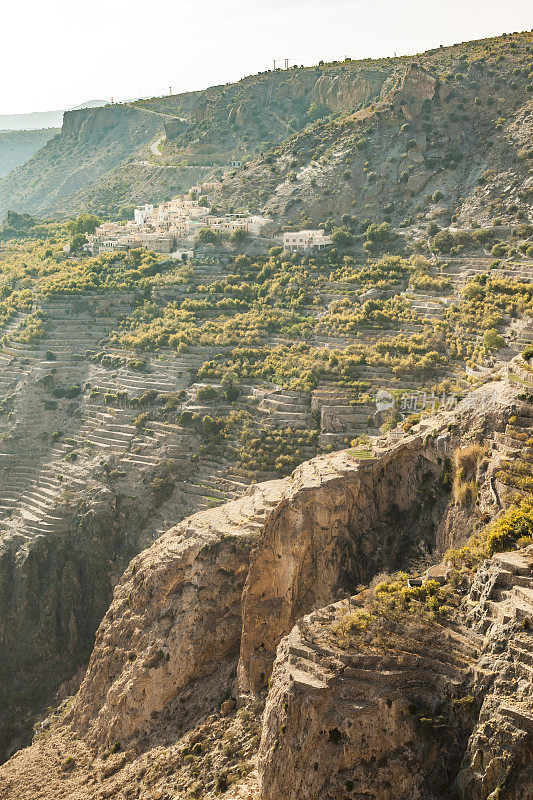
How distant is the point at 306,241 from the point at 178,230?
42.0 ft

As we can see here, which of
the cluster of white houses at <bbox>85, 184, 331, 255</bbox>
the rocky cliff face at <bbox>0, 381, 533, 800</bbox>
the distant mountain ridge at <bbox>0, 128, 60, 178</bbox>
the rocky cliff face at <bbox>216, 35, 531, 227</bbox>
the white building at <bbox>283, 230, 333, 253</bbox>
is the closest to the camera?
the rocky cliff face at <bbox>0, 381, 533, 800</bbox>

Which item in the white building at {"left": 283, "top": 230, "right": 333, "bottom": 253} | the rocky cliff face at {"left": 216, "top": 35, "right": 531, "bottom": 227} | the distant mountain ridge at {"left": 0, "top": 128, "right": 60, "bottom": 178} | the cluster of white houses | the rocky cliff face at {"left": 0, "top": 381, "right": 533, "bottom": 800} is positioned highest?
the distant mountain ridge at {"left": 0, "top": 128, "right": 60, "bottom": 178}

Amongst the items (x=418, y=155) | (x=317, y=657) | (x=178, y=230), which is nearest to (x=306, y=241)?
(x=418, y=155)

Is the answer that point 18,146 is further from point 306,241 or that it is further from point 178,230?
point 306,241

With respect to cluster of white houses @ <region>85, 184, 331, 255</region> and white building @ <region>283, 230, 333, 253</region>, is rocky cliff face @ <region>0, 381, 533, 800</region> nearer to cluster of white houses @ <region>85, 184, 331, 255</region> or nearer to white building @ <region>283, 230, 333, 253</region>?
white building @ <region>283, 230, 333, 253</region>

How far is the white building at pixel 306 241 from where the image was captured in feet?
197

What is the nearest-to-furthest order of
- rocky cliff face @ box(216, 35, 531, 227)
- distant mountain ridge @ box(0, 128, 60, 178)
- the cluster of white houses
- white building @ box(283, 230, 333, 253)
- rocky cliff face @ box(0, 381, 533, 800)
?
1. rocky cliff face @ box(0, 381, 533, 800)
2. rocky cliff face @ box(216, 35, 531, 227)
3. white building @ box(283, 230, 333, 253)
4. the cluster of white houses
5. distant mountain ridge @ box(0, 128, 60, 178)

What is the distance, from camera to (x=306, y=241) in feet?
197

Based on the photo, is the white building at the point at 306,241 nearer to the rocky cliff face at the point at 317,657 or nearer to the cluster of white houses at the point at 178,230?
the cluster of white houses at the point at 178,230

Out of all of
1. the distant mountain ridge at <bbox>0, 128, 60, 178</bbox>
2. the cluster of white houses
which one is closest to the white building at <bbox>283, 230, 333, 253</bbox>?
the cluster of white houses

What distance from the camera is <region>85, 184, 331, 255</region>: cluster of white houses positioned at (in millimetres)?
61094

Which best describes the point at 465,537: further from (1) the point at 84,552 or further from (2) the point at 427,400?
(1) the point at 84,552

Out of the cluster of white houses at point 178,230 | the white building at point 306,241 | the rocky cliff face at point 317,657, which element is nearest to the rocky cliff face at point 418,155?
the cluster of white houses at point 178,230

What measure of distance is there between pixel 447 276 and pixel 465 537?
31.8 m
